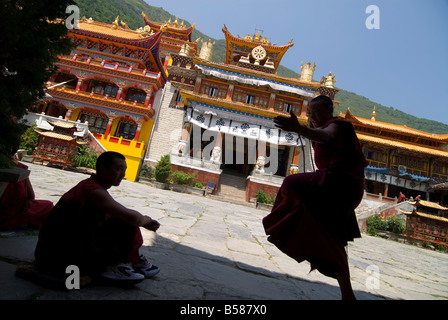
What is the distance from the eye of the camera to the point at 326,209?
65.8 inches

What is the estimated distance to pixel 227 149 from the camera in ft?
64.4

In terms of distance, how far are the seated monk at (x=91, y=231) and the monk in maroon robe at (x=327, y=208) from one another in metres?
1.00

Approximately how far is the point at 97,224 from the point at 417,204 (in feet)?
52.2

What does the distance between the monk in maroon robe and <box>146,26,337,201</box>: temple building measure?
41.5 feet

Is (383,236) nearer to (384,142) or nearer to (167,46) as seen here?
(384,142)

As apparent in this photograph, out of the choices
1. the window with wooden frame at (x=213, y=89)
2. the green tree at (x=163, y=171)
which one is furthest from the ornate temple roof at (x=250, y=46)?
the green tree at (x=163, y=171)

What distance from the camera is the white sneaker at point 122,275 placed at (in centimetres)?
143

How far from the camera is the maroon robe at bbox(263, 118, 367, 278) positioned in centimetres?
161

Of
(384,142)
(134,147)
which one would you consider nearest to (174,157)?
(134,147)

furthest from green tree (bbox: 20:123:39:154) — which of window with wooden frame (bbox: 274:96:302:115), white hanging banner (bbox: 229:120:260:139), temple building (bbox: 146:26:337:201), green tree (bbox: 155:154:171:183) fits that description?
window with wooden frame (bbox: 274:96:302:115)

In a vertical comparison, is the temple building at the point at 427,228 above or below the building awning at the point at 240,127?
below

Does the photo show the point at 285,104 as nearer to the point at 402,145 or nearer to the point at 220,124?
the point at 220,124

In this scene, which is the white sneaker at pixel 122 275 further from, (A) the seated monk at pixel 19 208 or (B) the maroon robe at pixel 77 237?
(A) the seated monk at pixel 19 208
